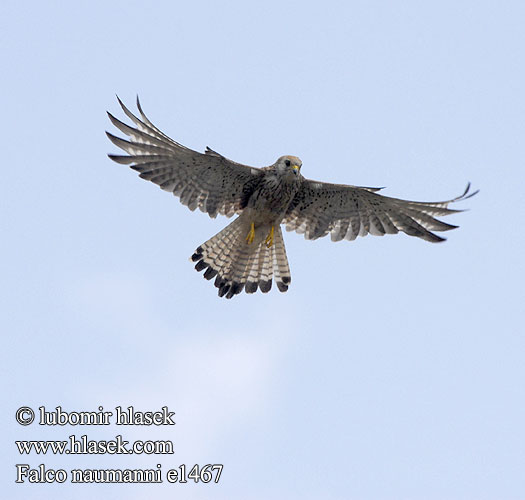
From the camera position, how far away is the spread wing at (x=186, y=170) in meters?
11.4

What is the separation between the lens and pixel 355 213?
41.8ft

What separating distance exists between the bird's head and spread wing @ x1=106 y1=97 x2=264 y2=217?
29 centimetres

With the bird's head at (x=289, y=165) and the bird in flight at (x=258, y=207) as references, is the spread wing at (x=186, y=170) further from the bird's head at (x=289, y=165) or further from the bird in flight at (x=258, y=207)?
the bird's head at (x=289, y=165)

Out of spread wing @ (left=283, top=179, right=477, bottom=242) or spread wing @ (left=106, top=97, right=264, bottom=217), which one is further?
spread wing @ (left=283, top=179, right=477, bottom=242)

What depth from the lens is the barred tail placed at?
41.5ft

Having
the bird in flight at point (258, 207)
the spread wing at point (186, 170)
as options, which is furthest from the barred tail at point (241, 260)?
the spread wing at point (186, 170)

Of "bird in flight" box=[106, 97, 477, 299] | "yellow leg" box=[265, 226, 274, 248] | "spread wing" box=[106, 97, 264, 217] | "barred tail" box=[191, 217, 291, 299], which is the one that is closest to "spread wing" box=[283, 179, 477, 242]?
"bird in flight" box=[106, 97, 477, 299]

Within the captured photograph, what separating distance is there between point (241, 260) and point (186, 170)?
1584 mm

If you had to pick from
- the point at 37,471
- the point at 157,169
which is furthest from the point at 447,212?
the point at 37,471

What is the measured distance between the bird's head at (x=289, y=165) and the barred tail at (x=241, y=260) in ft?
3.16

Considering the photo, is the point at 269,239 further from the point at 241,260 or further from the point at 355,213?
the point at 355,213

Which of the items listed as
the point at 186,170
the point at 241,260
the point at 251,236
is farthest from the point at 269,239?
the point at 186,170

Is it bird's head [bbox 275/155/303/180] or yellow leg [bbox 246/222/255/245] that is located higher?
bird's head [bbox 275/155/303/180]

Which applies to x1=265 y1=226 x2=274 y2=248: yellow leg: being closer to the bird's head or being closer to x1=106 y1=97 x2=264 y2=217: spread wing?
x1=106 y1=97 x2=264 y2=217: spread wing
